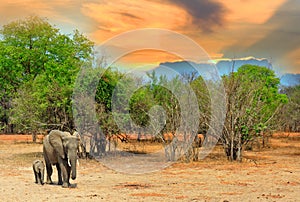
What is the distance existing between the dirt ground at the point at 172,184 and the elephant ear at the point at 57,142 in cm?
110

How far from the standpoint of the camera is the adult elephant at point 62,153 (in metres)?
13.5

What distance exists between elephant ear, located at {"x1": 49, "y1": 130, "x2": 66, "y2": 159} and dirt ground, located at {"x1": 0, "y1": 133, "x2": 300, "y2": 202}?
1098mm

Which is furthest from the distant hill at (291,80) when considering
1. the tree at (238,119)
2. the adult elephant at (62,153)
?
the adult elephant at (62,153)

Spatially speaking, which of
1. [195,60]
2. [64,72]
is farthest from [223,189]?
[64,72]

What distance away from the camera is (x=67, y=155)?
13.7 metres

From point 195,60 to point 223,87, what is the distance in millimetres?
3157

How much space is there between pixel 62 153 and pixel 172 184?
3798mm

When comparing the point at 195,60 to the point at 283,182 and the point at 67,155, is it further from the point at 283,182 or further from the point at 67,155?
the point at 67,155

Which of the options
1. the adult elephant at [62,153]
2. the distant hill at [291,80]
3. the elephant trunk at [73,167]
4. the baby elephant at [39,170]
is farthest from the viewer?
the distant hill at [291,80]

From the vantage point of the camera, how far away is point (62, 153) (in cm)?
1402

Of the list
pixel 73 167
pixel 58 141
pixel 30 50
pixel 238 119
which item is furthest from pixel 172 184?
pixel 30 50

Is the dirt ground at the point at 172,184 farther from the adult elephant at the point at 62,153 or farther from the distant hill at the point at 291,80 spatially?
the distant hill at the point at 291,80

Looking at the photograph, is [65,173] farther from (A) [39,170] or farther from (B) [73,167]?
(A) [39,170]

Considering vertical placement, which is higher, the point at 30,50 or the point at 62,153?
the point at 30,50
